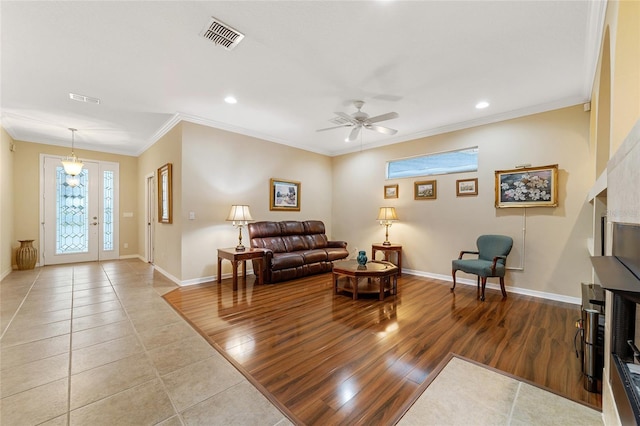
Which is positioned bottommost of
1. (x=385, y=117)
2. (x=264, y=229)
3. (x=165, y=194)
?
(x=264, y=229)

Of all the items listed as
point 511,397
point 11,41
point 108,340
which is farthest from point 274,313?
point 11,41

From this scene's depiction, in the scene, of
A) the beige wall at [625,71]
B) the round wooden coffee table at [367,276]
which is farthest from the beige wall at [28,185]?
the beige wall at [625,71]

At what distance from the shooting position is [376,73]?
3.10 metres

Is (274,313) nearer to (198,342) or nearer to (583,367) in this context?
(198,342)

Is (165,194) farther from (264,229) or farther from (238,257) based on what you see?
(238,257)

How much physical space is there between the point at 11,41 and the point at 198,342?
336cm

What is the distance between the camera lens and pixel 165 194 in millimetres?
5121

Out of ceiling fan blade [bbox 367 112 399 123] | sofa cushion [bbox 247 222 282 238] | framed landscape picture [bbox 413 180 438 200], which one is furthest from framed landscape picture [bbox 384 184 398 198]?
sofa cushion [bbox 247 222 282 238]

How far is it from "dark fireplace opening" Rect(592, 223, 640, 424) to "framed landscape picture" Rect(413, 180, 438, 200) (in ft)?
12.1

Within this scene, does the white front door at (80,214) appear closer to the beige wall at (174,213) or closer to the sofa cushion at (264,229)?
the beige wall at (174,213)

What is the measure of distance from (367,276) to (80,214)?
7.04 meters

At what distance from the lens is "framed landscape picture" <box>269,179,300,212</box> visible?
227 inches

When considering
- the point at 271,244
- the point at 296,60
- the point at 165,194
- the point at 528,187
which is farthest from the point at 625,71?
the point at 165,194

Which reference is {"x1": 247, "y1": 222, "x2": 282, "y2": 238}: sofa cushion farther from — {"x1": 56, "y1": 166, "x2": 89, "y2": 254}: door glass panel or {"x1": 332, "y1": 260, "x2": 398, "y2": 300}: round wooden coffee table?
{"x1": 56, "y1": 166, "x2": 89, "y2": 254}: door glass panel
